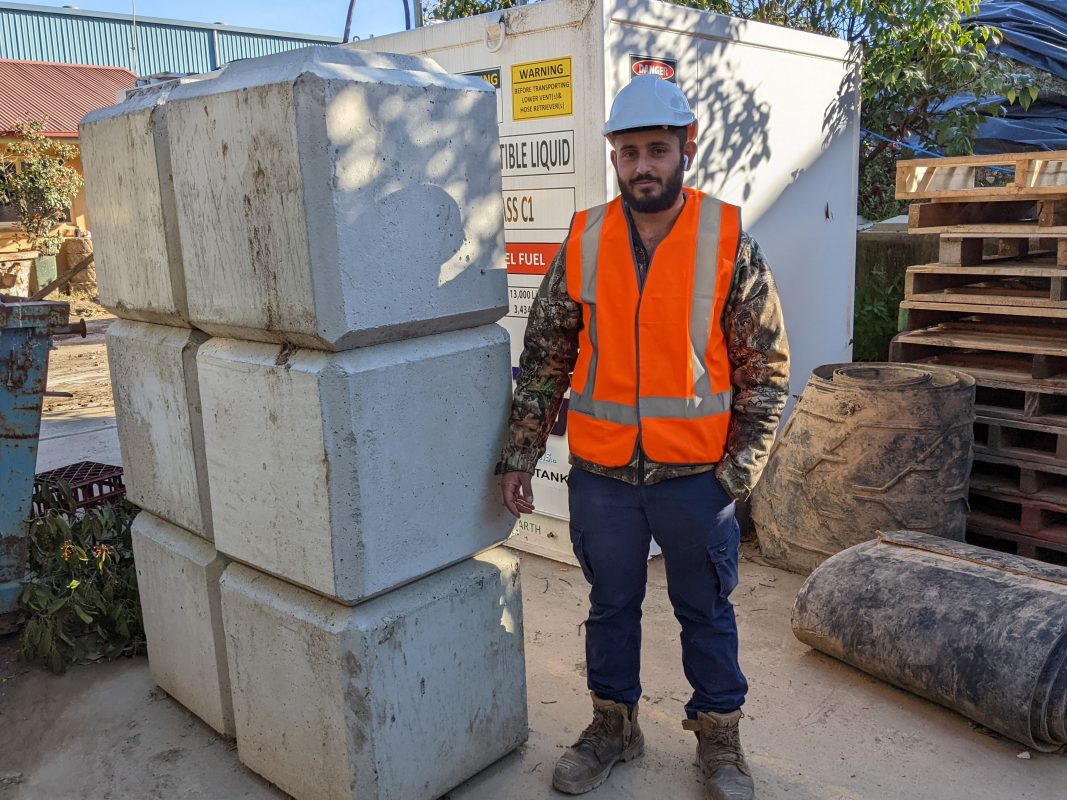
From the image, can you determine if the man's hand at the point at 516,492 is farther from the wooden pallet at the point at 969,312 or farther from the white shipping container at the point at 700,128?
the wooden pallet at the point at 969,312

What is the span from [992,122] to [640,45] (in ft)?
17.7

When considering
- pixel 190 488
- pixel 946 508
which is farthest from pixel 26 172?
pixel 946 508

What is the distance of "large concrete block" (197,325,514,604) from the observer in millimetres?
2402

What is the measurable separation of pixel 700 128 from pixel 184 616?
312 centimetres

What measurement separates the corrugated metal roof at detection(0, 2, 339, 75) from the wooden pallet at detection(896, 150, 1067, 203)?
2433cm

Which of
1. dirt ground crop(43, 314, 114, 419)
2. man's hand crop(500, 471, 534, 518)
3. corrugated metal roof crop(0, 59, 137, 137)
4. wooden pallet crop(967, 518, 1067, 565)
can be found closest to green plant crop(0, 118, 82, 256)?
corrugated metal roof crop(0, 59, 137, 137)

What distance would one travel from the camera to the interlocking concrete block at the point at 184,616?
304 cm

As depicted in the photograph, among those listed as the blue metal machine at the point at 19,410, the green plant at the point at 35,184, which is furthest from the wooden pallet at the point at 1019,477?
the green plant at the point at 35,184

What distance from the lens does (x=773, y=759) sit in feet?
9.69

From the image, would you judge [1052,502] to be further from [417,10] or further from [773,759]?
[417,10]

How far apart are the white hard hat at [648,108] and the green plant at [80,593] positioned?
2719 millimetres

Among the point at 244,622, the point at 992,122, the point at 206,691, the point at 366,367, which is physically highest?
the point at 992,122

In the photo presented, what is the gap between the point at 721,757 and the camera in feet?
9.17

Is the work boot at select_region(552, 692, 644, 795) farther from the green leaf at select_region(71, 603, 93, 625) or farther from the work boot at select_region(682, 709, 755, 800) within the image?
the green leaf at select_region(71, 603, 93, 625)
